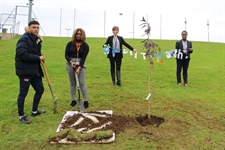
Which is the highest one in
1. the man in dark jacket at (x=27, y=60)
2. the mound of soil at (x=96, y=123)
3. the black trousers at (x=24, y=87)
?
the man in dark jacket at (x=27, y=60)

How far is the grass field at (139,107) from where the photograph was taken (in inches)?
188

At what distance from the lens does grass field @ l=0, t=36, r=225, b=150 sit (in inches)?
188

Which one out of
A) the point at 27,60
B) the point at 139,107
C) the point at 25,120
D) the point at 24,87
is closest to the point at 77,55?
the point at 27,60

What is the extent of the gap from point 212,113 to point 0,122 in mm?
4948

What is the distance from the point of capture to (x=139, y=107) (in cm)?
661

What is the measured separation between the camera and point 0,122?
5867 millimetres

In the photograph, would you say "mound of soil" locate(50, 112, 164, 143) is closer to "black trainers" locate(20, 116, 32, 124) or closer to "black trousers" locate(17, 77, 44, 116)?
"black trainers" locate(20, 116, 32, 124)

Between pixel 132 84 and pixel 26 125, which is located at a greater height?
pixel 132 84

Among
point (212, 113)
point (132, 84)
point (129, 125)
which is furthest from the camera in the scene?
point (132, 84)

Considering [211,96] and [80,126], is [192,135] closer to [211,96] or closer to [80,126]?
[80,126]

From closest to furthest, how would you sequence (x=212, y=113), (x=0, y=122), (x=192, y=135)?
(x=192, y=135)
(x=0, y=122)
(x=212, y=113)

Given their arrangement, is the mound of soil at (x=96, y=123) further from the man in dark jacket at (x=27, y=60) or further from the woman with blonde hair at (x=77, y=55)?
the man in dark jacket at (x=27, y=60)

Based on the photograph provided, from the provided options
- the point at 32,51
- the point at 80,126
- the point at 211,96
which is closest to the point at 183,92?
the point at 211,96

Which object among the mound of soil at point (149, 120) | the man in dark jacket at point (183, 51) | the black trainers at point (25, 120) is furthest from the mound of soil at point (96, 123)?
the man in dark jacket at point (183, 51)
